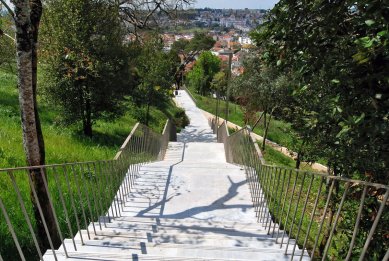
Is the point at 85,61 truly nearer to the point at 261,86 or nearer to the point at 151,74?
the point at 261,86

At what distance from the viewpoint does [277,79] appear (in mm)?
13344

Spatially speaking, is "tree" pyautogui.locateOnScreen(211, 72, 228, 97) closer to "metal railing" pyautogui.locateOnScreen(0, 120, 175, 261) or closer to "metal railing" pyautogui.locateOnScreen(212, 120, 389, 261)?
"metal railing" pyautogui.locateOnScreen(212, 120, 389, 261)

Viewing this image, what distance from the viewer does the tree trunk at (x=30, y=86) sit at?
153 inches

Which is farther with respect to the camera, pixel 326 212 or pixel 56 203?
pixel 56 203

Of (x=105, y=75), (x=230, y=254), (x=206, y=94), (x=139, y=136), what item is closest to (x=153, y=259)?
(x=230, y=254)

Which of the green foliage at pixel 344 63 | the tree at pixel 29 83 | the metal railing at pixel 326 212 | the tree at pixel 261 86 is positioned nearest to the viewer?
the green foliage at pixel 344 63

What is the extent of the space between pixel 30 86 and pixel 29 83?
0.04 metres

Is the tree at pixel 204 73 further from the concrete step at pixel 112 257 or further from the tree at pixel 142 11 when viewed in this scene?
the concrete step at pixel 112 257

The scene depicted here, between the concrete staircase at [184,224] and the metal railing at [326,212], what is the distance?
→ 7.9 inches

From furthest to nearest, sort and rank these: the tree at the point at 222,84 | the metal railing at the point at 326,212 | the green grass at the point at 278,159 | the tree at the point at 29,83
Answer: the tree at the point at 222,84 → the green grass at the point at 278,159 → the tree at the point at 29,83 → the metal railing at the point at 326,212

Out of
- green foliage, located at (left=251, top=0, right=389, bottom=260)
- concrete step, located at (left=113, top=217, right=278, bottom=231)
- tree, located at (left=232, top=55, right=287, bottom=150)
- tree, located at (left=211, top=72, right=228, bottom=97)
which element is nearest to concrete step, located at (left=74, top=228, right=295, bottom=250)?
concrete step, located at (left=113, top=217, right=278, bottom=231)

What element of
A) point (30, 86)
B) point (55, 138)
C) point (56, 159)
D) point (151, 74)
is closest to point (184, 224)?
point (30, 86)

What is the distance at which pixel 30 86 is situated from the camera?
4.14 m

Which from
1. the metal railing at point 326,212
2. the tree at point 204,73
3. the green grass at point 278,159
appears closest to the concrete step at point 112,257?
the metal railing at point 326,212
